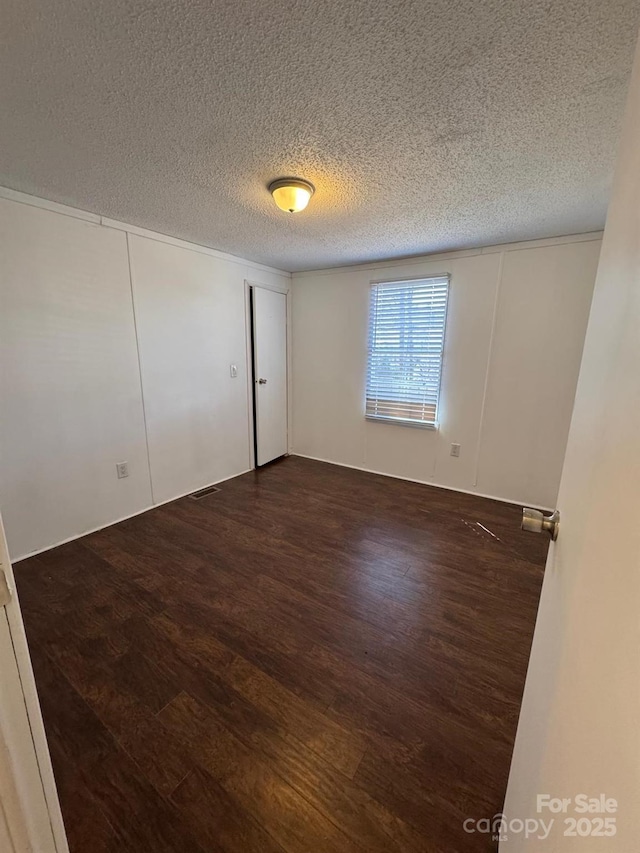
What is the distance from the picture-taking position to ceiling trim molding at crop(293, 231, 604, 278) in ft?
8.73

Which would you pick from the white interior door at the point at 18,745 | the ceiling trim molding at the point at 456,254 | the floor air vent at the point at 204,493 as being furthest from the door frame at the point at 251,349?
the white interior door at the point at 18,745

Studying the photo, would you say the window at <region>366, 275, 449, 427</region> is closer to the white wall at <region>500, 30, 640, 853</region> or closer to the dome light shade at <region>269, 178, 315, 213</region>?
Result: the dome light shade at <region>269, 178, 315, 213</region>

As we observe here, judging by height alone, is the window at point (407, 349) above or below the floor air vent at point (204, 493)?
above

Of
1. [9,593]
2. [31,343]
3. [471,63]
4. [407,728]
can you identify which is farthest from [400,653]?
[31,343]

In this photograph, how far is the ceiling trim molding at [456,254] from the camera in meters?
2.66

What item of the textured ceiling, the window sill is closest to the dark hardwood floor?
the window sill

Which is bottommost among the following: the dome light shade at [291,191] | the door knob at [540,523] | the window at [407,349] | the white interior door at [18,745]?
the white interior door at [18,745]

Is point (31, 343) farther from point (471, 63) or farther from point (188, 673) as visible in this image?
point (471, 63)

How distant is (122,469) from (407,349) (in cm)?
287

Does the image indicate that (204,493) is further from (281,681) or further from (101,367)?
(281,681)

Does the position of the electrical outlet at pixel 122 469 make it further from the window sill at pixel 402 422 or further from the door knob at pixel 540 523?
the door knob at pixel 540 523

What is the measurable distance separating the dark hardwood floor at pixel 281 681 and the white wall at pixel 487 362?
878 millimetres

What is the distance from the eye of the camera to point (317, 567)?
2193 millimetres

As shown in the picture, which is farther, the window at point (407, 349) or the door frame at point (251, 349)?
the door frame at point (251, 349)
